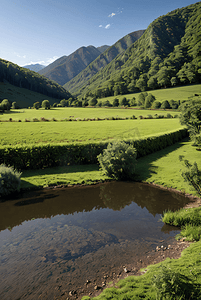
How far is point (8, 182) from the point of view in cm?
1364

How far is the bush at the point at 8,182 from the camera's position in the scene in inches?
530

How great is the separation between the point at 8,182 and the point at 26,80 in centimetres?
18786

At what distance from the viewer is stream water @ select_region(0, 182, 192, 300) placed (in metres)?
6.29

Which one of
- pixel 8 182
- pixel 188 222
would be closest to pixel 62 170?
pixel 8 182

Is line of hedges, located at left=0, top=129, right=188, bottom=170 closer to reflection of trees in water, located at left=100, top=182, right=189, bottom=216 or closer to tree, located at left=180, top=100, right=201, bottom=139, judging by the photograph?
reflection of trees in water, located at left=100, top=182, right=189, bottom=216

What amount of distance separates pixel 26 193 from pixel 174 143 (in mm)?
28006

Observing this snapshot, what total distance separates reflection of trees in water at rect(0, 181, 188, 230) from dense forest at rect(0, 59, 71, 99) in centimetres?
17881

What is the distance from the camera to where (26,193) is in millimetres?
14438

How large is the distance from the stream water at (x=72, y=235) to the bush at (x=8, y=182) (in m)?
1.07

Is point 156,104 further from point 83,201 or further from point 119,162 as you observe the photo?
point 83,201

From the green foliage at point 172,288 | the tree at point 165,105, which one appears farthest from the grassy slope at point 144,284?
the tree at point 165,105

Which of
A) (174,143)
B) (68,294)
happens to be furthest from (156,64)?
(68,294)

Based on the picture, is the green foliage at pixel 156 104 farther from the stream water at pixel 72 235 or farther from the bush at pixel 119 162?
the stream water at pixel 72 235

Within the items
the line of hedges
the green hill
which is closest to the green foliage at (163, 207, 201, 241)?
the line of hedges
